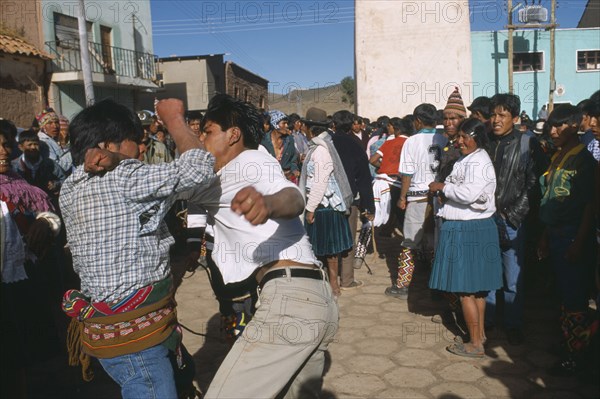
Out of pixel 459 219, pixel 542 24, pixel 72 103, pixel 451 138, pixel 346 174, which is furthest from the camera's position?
pixel 542 24

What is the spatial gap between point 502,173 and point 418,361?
1604mm

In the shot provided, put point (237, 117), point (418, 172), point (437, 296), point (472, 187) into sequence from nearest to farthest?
point (237, 117), point (472, 187), point (418, 172), point (437, 296)

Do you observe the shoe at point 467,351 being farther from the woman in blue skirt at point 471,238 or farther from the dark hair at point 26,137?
the dark hair at point 26,137

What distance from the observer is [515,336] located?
408 cm

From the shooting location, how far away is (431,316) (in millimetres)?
4801

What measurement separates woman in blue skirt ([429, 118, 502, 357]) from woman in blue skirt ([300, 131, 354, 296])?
1.31 m

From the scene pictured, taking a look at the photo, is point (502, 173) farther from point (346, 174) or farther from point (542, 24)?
point (542, 24)

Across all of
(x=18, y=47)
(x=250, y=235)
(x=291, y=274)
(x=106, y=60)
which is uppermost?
(x=106, y=60)

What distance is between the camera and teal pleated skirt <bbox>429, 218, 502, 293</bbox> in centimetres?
377

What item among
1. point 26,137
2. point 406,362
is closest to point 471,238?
point 406,362

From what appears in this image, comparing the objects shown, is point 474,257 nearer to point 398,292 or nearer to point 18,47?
point 398,292

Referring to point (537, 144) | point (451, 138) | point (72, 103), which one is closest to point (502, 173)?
point (537, 144)

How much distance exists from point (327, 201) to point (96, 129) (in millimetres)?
3247

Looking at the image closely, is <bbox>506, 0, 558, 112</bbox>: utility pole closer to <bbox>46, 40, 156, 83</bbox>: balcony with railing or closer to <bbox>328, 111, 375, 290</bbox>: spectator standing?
<bbox>46, 40, 156, 83</bbox>: balcony with railing
